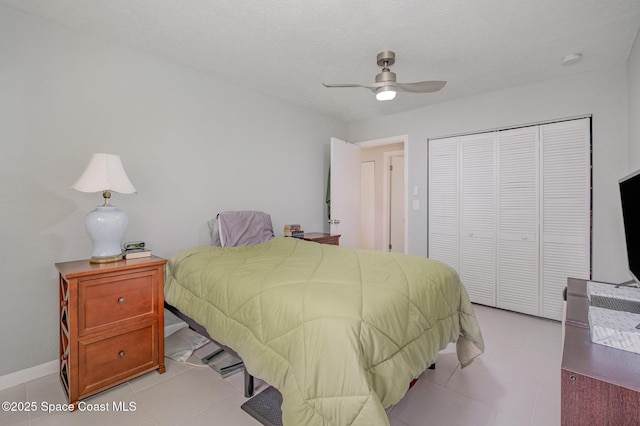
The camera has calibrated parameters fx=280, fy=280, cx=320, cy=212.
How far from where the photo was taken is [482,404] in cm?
167

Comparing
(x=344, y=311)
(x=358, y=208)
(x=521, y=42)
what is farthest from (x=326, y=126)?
(x=344, y=311)

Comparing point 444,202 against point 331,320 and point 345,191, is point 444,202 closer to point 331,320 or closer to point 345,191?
point 345,191

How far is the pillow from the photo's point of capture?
7.18 feet

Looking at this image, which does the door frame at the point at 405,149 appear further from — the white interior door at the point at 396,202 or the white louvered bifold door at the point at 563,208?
the white louvered bifold door at the point at 563,208

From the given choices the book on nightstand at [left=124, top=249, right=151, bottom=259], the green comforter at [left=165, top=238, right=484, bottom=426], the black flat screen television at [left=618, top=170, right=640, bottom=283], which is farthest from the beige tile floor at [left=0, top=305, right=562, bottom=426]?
the black flat screen television at [left=618, top=170, right=640, bottom=283]

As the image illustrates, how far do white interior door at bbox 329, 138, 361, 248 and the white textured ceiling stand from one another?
1.20 metres

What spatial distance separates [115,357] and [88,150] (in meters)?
1.53

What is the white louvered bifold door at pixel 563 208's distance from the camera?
8.93 feet

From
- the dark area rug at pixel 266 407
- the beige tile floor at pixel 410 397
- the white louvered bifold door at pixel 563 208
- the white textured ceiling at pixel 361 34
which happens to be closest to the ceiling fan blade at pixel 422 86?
the white textured ceiling at pixel 361 34

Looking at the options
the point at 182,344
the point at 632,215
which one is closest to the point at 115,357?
the point at 182,344

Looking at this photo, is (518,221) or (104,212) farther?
(518,221)

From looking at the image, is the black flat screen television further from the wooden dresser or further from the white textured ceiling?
the white textured ceiling

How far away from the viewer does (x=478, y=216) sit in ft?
11.0

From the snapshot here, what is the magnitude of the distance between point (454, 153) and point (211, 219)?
299 cm
